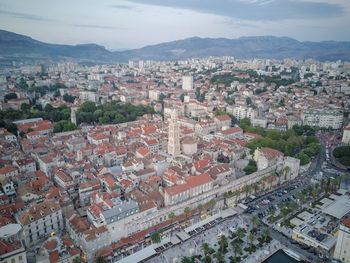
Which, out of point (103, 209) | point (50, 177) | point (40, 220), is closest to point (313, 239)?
point (103, 209)

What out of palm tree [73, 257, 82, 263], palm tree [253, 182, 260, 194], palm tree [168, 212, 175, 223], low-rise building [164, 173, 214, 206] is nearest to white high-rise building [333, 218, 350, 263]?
palm tree [253, 182, 260, 194]

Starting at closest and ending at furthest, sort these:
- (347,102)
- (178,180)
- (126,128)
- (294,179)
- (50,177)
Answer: (178,180), (50,177), (294,179), (126,128), (347,102)

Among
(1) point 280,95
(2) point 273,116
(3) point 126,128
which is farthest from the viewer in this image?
(1) point 280,95

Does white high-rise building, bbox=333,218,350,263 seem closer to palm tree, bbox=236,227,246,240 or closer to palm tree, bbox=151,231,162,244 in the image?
palm tree, bbox=236,227,246,240

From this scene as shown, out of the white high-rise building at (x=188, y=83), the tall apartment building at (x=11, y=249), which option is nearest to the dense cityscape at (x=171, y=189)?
the tall apartment building at (x=11, y=249)

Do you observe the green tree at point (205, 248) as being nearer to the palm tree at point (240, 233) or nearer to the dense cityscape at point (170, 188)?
the dense cityscape at point (170, 188)

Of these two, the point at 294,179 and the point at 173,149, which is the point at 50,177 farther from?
the point at 294,179

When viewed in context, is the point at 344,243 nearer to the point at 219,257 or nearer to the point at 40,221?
the point at 219,257
